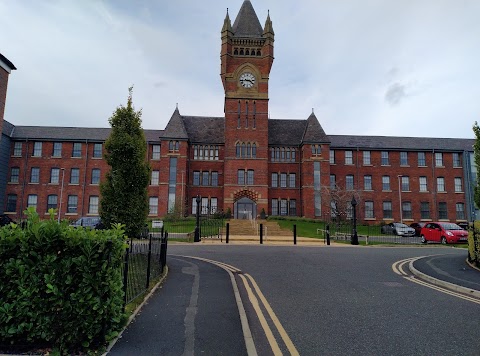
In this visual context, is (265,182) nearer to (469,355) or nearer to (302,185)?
(302,185)

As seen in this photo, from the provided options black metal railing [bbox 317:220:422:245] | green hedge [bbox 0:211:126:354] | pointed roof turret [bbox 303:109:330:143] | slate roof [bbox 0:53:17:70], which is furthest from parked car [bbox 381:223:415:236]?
slate roof [bbox 0:53:17:70]

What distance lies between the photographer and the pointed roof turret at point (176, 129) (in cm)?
4642

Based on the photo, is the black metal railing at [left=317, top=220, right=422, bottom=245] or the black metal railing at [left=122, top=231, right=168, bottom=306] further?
the black metal railing at [left=317, top=220, right=422, bottom=245]

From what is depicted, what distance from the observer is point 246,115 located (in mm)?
46000

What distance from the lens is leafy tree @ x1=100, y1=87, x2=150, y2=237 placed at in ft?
44.5

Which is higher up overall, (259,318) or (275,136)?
(275,136)

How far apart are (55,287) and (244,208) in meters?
40.6

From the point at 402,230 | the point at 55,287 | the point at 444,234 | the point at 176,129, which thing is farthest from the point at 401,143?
the point at 55,287

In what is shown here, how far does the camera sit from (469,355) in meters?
4.54

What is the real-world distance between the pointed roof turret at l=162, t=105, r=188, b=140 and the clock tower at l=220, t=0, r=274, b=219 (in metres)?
6.19

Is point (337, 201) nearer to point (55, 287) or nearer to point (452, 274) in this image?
point (452, 274)

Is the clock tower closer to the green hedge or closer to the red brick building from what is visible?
the red brick building

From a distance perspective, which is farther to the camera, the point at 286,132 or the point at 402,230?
the point at 286,132

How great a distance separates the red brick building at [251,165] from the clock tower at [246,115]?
0.13 m
